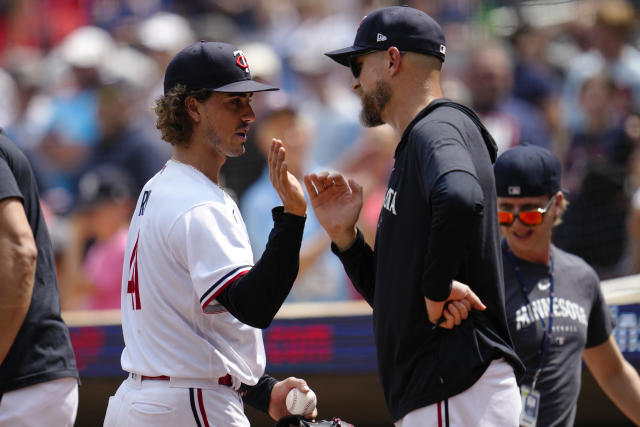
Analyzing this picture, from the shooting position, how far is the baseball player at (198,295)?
2873 mm

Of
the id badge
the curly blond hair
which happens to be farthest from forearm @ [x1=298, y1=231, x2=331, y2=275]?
the curly blond hair

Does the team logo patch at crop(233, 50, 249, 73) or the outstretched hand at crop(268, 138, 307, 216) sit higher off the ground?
the team logo patch at crop(233, 50, 249, 73)

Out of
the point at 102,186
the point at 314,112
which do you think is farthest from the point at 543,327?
the point at 102,186

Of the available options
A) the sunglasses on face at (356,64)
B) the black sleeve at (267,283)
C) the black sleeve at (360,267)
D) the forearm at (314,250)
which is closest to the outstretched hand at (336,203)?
the black sleeve at (360,267)

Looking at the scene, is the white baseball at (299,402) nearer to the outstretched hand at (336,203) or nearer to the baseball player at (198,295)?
the baseball player at (198,295)

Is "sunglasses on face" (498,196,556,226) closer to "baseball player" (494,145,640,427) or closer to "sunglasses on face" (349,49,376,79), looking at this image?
"baseball player" (494,145,640,427)

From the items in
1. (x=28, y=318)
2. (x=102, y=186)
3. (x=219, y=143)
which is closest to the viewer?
(x=219, y=143)

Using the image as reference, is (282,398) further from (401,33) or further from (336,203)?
(401,33)

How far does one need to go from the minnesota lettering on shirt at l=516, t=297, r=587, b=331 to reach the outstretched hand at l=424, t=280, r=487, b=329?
1011 millimetres

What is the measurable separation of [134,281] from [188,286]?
0.75 feet

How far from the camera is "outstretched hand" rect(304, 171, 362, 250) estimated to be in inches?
133

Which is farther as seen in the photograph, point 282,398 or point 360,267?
point 360,267

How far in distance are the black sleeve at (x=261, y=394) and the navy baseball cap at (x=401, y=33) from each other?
3.83 ft

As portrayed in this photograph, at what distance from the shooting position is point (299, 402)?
311cm
